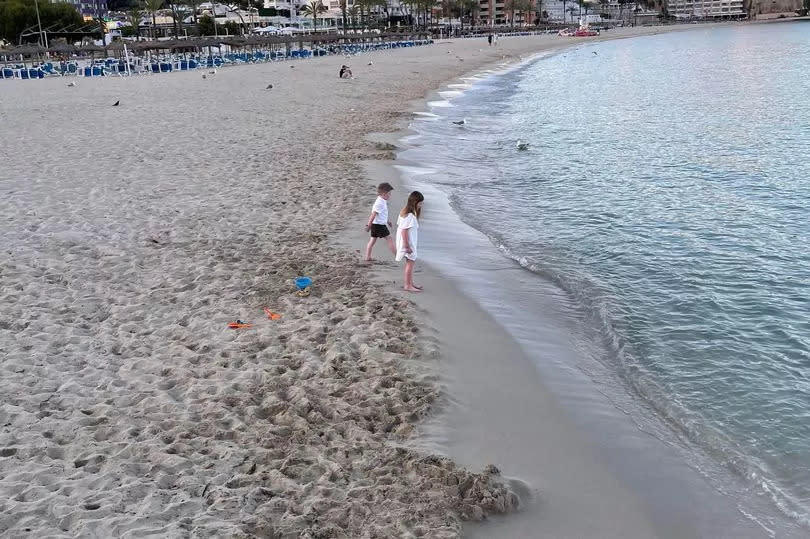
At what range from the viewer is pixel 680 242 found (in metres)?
12.1

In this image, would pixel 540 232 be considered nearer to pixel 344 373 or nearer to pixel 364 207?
pixel 364 207

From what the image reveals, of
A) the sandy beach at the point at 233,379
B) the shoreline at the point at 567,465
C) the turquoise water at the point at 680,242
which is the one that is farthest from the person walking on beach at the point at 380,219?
the turquoise water at the point at 680,242

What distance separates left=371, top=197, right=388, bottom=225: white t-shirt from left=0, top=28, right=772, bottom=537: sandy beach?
65cm

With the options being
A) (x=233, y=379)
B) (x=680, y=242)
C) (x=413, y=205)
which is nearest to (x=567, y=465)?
(x=233, y=379)

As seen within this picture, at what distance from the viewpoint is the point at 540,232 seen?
12648mm

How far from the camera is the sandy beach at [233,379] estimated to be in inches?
180

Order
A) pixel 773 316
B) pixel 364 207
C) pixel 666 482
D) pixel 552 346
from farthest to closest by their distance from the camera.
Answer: pixel 364 207
pixel 773 316
pixel 552 346
pixel 666 482

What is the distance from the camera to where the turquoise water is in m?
6.69

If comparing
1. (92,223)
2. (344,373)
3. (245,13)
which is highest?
(245,13)

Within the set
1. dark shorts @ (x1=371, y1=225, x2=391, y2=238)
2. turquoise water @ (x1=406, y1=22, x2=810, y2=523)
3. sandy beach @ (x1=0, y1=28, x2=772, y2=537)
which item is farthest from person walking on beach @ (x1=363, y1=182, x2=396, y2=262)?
turquoise water @ (x1=406, y1=22, x2=810, y2=523)

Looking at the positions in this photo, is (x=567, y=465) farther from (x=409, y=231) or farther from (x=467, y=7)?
(x=467, y=7)

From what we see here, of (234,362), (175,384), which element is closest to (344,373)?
(234,362)

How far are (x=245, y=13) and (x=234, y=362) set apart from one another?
498 ft

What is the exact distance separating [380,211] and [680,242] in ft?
20.0
